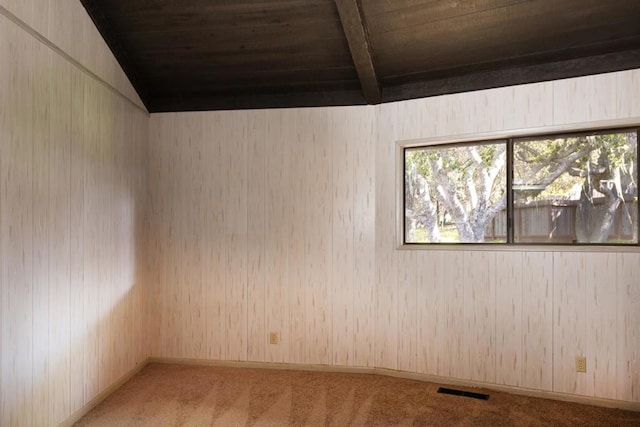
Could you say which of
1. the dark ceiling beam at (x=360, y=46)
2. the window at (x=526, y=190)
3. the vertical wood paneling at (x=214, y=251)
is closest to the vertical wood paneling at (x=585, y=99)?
the window at (x=526, y=190)

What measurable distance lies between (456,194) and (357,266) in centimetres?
102

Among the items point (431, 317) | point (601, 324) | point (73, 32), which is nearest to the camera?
point (73, 32)

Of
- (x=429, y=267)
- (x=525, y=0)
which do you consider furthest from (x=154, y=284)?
(x=525, y=0)

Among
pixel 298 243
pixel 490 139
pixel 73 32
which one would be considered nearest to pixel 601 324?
pixel 490 139

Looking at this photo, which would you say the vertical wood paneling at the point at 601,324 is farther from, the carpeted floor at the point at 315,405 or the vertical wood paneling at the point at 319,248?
the vertical wood paneling at the point at 319,248

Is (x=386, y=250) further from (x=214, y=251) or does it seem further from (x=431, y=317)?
(x=214, y=251)

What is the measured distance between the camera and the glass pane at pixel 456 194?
134 inches

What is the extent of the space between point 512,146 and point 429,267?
1145 mm

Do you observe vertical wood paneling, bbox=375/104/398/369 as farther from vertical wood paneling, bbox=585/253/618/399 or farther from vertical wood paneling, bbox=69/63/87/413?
vertical wood paneling, bbox=69/63/87/413

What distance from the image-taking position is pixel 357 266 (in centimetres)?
370

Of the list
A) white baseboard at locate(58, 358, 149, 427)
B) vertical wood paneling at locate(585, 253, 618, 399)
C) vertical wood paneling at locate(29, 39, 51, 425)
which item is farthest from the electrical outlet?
vertical wood paneling at locate(585, 253, 618, 399)

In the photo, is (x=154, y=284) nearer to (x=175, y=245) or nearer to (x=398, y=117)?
(x=175, y=245)

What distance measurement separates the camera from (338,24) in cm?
313

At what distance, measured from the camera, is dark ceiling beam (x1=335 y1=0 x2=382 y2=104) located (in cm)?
286
